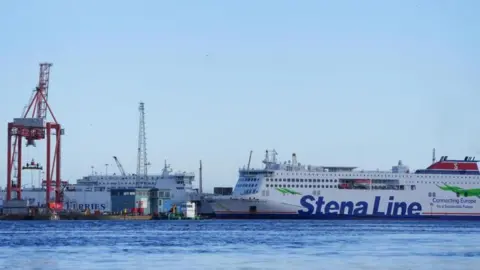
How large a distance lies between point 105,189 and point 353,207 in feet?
114

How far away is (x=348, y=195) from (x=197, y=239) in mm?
51591

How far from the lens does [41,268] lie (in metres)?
43.7

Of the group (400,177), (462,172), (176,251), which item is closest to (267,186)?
(400,177)

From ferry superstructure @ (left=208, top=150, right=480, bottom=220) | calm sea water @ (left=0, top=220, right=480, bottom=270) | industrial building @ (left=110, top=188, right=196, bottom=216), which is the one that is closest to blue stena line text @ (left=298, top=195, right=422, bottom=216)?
ferry superstructure @ (left=208, top=150, right=480, bottom=220)

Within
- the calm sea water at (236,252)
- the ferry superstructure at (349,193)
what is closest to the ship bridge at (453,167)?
the ferry superstructure at (349,193)

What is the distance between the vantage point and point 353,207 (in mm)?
118750

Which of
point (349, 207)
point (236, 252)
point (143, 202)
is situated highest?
point (143, 202)

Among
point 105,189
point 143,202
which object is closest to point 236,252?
point 143,202

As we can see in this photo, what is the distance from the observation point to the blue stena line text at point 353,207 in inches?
4636

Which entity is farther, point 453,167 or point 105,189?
point 105,189

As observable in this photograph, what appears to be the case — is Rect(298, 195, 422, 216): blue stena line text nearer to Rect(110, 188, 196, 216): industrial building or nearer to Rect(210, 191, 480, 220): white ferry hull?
Rect(210, 191, 480, 220): white ferry hull

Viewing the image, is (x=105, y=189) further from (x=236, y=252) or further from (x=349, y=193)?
(x=236, y=252)

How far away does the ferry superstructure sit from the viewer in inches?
4614

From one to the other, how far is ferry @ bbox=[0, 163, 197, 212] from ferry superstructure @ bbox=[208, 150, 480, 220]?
14.7 metres
